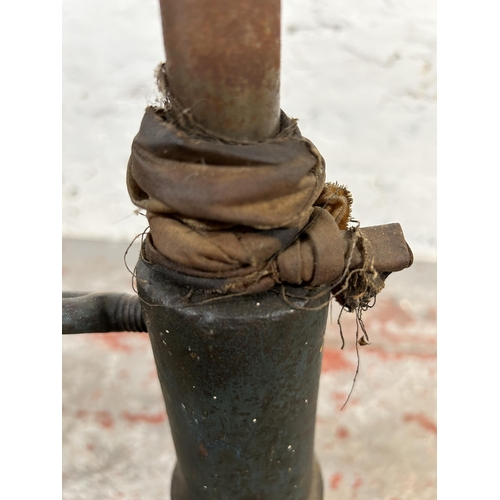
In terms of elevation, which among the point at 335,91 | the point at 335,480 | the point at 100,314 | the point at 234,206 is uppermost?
the point at 234,206

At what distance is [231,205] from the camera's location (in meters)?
0.45

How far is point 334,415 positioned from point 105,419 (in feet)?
2.12

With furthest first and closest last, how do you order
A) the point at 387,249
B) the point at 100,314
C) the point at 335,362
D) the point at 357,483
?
1. the point at 335,362
2. the point at 357,483
3. the point at 100,314
4. the point at 387,249

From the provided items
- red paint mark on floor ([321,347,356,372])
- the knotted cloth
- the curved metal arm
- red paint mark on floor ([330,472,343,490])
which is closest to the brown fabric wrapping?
the knotted cloth

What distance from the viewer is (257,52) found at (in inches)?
17.8

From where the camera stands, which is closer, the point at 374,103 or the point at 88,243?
the point at 374,103

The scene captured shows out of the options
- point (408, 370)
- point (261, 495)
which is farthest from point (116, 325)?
point (408, 370)

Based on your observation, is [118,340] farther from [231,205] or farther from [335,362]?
[231,205]

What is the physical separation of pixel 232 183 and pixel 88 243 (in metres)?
1.64

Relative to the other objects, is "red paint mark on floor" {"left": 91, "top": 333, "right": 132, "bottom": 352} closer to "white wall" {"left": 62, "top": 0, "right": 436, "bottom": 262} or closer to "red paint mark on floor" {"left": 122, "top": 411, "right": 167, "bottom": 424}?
"red paint mark on floor" {"left": 122, "top": 411, "right": 167, "bottom": 424}

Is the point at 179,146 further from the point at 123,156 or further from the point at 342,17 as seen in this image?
the point at 123,156

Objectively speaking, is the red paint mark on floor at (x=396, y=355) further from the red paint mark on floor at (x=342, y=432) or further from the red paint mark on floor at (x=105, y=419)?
the red paint mark on floor at (x=105, y=419)

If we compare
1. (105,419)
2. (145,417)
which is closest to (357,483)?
(145,417)

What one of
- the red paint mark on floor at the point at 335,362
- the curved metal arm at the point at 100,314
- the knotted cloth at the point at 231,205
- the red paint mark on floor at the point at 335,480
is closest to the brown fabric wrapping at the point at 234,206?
the knotted cloth at the point at 231,205
